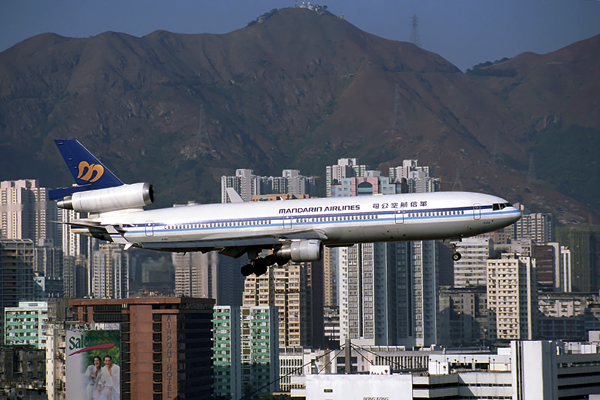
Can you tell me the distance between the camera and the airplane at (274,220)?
246ft

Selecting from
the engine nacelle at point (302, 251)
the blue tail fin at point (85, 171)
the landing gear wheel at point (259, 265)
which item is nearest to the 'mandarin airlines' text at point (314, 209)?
the engine nacelle at point (302, 251)

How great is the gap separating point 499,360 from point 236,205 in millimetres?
82757

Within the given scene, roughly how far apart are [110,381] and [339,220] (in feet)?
415

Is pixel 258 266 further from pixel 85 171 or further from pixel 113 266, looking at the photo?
pixel 113 266

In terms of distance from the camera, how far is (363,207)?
2975 inches

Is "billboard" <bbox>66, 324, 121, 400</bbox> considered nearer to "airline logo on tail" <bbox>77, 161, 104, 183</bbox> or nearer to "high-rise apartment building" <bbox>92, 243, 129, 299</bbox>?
"high-rise apartment building" <bbox>92, 243, 129, 299</bbox>

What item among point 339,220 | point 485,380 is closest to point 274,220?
point 339,220

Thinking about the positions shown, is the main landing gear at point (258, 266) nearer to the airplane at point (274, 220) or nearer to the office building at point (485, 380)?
the airplane at point (274, 220)

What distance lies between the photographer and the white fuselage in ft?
246

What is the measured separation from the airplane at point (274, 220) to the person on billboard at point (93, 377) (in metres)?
114

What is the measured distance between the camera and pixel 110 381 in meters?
190

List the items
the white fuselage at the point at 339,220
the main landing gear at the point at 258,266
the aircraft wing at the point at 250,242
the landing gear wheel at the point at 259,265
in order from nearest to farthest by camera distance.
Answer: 1. the white fuselage at the point at 339,220
2. the aircraft wing at the point at 250,242
3. the main landing gear at the point at 258,266
4. the landing gear wheel at the point at 259,265

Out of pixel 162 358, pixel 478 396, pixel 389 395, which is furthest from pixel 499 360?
pixel 162 358

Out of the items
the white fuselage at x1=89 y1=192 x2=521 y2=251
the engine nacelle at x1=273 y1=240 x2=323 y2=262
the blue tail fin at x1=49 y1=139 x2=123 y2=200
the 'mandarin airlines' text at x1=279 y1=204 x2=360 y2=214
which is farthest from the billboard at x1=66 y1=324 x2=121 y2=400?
the engine nacelle at x1=273 y1=240 x2=323 y2=262
